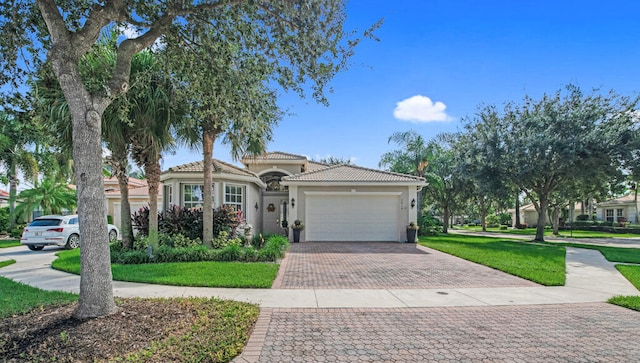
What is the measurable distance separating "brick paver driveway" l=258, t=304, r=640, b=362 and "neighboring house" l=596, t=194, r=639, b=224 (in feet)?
142

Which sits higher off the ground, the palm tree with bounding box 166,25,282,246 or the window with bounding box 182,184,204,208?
the palm tree with bounding box 166,25,282,246

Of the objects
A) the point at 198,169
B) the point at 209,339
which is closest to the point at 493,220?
the point at 198,169

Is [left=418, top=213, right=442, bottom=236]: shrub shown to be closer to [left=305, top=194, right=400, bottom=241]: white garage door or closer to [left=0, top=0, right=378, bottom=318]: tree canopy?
[left=305, top=194, right=400, bottom=241]: white garage door

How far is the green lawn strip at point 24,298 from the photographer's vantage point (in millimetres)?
5186

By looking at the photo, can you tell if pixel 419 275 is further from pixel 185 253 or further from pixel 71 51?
pixel 71 51

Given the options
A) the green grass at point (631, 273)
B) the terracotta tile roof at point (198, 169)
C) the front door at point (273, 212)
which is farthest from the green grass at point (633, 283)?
the front door at point (273, 212)

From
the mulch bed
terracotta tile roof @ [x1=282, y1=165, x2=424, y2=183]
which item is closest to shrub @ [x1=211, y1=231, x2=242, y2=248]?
terracotta tile roof @ [x1=282, y1=165, x2=424, y2=183]

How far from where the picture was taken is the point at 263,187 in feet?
62.5

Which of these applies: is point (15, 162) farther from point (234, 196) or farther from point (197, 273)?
point (197, 273)

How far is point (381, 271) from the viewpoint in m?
9.02

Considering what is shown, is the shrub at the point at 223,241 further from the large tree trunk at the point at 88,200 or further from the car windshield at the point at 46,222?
the car windshield at the point at 46,222

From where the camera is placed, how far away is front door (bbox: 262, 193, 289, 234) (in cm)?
1959

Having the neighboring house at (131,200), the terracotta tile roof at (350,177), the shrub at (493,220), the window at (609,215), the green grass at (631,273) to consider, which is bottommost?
the shrub at (493,220)

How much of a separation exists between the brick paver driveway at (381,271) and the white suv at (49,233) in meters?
8.83
